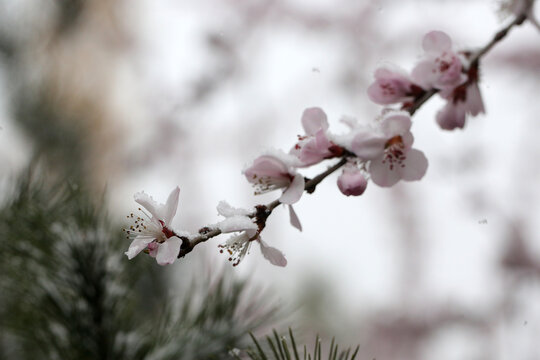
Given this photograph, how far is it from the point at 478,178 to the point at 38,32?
43.2 inches

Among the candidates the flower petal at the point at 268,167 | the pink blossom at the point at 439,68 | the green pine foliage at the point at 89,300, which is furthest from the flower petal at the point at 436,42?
the green pine foliage at the point at 89,300

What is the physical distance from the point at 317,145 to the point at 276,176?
0.07ft

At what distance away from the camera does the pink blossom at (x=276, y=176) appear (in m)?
0.22

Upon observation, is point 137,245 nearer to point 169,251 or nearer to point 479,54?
point 169,251

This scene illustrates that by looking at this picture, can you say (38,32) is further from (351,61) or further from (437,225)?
(437,225)

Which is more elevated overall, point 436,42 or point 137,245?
point 436,42

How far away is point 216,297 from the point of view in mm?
368

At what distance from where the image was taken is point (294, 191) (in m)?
0.22

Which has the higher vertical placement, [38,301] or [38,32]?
[38,32]

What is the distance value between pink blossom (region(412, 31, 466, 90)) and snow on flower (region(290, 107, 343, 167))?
0.05 metres

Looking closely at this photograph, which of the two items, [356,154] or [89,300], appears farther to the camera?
[89,300]

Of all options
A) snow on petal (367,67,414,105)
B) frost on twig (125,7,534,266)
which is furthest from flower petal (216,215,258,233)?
snow on petal (367,67,414,105)

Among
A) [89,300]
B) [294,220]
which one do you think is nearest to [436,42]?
[294,220]

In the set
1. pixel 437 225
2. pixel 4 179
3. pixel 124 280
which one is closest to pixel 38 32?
pixel 4 179
